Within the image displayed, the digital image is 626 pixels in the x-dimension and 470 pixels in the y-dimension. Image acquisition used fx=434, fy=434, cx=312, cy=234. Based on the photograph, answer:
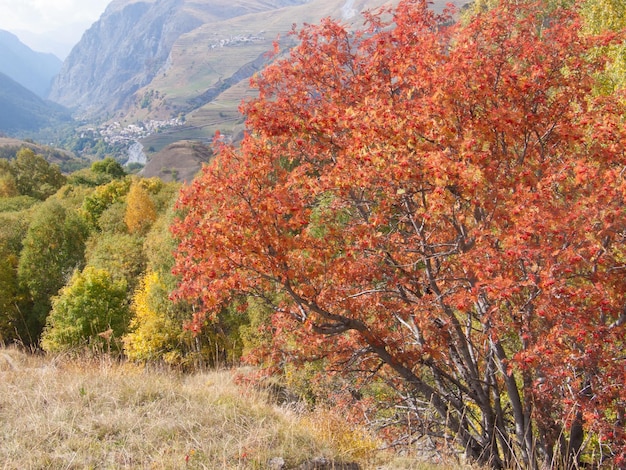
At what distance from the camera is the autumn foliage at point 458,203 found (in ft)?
17.6

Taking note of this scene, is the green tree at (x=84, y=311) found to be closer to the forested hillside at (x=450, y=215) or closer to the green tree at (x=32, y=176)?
the forested hillside at (x=450, y=215)

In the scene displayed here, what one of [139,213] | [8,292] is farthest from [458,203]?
[139,213]

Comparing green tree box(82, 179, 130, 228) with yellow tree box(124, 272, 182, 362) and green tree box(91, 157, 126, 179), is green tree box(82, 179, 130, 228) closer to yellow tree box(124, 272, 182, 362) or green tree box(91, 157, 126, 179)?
yellow tree box(124, 272, 182, 362)

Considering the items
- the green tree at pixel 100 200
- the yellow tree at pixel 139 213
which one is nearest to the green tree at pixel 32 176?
the green tree at pixel 100 200

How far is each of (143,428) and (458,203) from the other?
213 inches

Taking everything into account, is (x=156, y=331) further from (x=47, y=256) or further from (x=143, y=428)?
(x=143, y=428)

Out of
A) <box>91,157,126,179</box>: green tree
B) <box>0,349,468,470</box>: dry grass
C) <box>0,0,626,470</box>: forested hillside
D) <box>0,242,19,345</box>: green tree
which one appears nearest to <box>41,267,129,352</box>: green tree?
<box>0,242,19,345</box>: green tree

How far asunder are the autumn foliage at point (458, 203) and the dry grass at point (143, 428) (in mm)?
1405

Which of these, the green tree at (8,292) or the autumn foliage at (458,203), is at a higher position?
the autumn foliage at (458,203)

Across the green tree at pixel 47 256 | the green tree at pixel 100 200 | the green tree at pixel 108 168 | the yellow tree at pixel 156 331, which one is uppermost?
the green tree at pixel 108 168

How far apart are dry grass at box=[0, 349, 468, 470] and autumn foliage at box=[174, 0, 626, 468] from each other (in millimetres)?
1405

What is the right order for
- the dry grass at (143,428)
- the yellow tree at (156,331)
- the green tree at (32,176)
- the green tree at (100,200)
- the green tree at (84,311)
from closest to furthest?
the dry grass at (143,428), the yellow tree at (156,331), the green tree at (84,311), the green tree at (100,200), the green tree at (32,176)

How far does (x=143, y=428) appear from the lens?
5.11 meters

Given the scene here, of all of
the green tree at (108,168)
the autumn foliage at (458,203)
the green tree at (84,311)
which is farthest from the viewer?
the green tree at (108,168)
